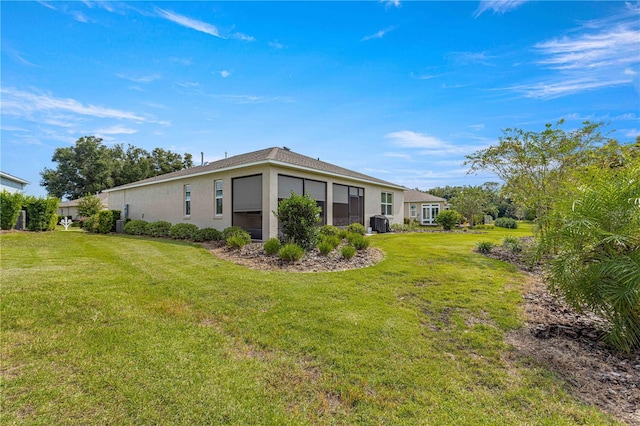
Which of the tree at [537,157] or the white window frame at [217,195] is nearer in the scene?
the tree at [537,157]

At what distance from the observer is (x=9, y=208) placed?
14141 mm

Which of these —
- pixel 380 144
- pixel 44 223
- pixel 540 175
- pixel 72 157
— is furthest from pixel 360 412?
pixel 72 157

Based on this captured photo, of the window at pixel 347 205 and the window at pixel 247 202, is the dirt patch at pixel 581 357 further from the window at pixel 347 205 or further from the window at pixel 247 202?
the window at pixel 347 205

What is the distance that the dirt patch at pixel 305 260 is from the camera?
295 inches

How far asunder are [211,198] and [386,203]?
11.9m

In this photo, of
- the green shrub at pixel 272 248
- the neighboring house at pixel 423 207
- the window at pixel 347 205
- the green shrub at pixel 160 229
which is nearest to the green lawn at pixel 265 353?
the green shrub at pixel 272 248

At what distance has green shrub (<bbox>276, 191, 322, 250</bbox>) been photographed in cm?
895

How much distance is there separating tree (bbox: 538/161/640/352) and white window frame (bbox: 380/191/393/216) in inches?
626

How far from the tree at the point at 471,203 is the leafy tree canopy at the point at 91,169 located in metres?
38.5

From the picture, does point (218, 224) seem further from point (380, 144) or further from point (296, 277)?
point (380, 144)

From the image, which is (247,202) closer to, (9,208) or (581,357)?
(581,357)

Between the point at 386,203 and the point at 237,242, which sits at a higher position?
the point at 386,203

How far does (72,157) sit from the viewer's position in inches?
1554

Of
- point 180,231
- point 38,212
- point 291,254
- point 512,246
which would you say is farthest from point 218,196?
point 512,246
